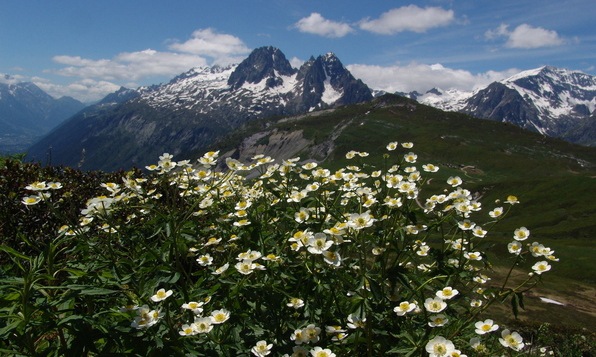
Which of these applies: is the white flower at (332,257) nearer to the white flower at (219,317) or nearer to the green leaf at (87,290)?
the white flower at (219,317)

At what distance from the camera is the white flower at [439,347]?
4070 mm

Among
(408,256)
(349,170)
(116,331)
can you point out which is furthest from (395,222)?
(116,331)

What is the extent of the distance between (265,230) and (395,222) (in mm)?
1864

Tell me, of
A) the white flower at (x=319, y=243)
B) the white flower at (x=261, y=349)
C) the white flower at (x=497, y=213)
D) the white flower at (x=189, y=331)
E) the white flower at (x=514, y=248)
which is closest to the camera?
the white flower at (x=189, y=331)

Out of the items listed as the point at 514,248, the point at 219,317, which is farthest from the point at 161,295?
the point at 514,248

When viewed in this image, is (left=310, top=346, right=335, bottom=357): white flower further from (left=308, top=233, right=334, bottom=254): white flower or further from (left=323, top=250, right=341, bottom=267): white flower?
(left=308, top=233, right=334, bottom=254): white flower

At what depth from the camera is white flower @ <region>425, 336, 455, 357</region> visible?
407 cm

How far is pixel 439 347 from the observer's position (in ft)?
13.6

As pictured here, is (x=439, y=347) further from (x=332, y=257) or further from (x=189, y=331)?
(x=189, y=331)

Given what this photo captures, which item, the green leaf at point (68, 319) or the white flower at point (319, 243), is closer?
the green leaf at point (68, 319)

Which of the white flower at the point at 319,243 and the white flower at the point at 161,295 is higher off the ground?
the white flower at the point at 319,243

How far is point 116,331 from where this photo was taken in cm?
378

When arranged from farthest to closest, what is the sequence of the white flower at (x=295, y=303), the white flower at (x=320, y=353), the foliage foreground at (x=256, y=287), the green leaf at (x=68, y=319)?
1. the white flower at (x=295, y=303)
2. the white flower at (x=320, y=353)
3. the foliage foreground at (x=256, y=287)
4. the green leaf at (x=68, y=319)

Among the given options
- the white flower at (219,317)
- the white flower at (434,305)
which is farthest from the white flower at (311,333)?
the white flower at (434,305)
